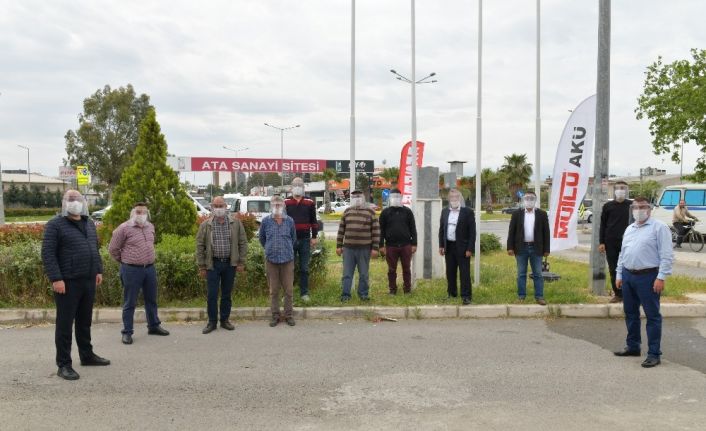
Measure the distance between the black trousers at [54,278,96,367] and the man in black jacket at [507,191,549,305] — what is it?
5.67 meters

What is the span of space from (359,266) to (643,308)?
4.03 m

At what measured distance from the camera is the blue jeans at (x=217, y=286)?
24.5ft

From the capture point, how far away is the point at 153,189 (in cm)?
1045

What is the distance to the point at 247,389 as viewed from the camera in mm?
5164

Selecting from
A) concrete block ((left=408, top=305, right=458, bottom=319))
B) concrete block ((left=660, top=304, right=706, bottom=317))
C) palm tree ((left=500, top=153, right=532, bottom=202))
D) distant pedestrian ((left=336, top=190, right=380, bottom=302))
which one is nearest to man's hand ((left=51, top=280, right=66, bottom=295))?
distant pedestrian ((left=336, top=190, right=380, bottom=302))

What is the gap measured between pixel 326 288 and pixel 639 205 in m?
5.07

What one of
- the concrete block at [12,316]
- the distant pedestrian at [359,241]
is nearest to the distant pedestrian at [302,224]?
the distant pedestrian at [359,241]

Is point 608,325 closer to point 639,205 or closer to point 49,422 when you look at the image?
point 639,205

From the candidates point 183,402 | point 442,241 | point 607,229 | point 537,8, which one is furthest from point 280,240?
point 537,8

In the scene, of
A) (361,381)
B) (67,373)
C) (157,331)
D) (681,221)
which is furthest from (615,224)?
(681,221)

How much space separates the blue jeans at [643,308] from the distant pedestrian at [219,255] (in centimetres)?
459

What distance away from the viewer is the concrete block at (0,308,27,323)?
26.1 feet

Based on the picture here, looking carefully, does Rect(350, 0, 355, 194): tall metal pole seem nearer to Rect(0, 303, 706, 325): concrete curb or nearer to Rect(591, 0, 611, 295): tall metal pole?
Rect(0, 303, 706, 325): concrete curb

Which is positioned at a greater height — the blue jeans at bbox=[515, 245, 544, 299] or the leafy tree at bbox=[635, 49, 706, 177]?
the leafy tree at bbox=[635, 49, 706, 177]
